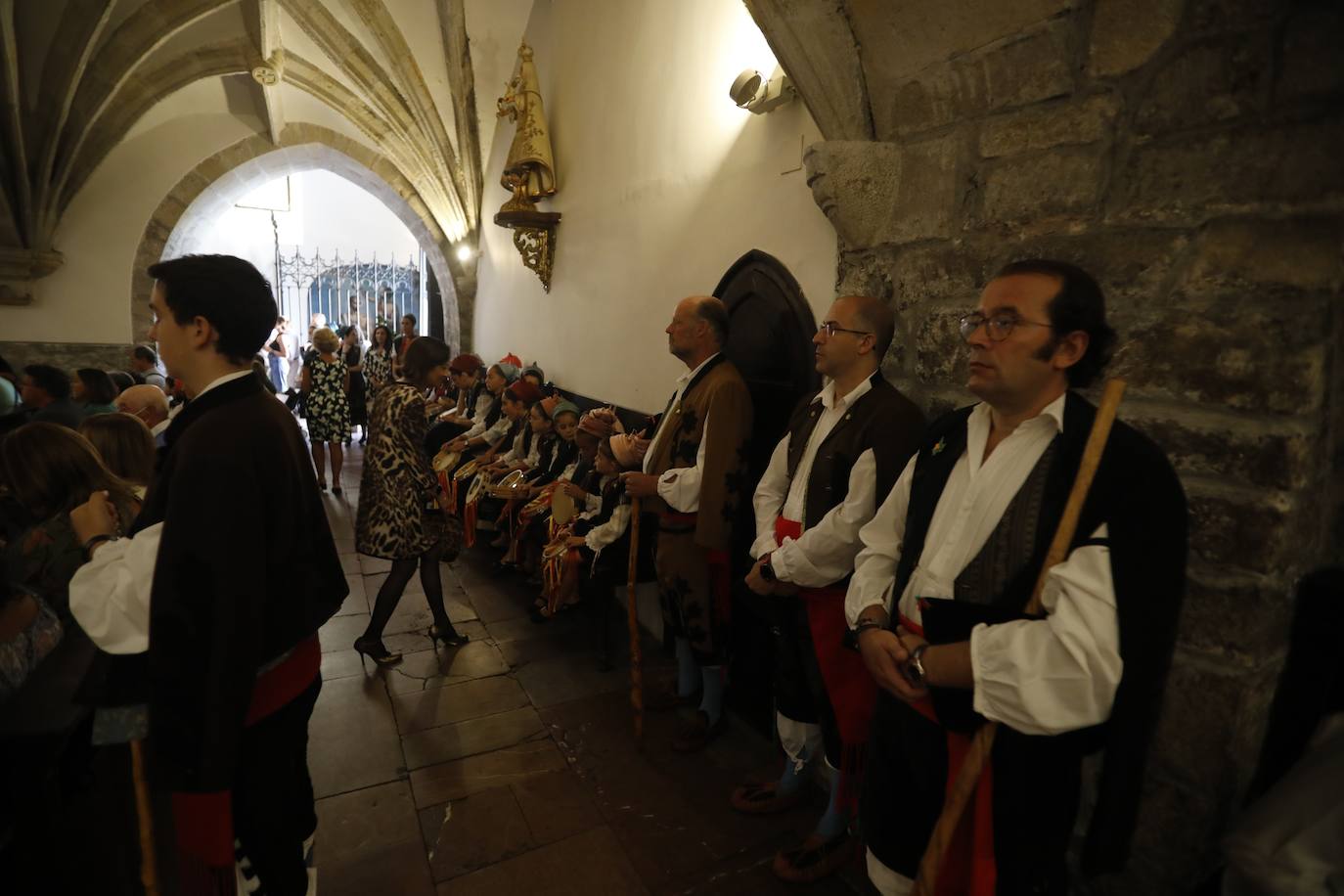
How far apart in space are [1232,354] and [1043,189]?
1.86ft

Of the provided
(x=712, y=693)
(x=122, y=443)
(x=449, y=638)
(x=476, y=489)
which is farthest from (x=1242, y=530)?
(x=476, y=489)

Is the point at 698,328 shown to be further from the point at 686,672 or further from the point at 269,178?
the point at 269,178

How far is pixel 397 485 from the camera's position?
121 inches

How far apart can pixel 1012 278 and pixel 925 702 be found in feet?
2.77

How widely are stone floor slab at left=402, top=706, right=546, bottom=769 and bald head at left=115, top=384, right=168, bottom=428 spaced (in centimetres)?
247

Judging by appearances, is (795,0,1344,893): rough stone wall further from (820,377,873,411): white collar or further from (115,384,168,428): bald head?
(115,384,168,428): bald head

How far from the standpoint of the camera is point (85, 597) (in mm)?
1313

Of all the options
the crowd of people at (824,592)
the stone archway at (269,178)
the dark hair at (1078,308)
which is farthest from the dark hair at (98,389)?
the dark hair at (1078,308)

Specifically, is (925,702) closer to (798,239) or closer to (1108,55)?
(1108,55)

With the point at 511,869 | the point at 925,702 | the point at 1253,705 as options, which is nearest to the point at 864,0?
the point at 925,702

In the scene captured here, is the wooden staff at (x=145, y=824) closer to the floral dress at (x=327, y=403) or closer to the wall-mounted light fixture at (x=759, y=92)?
the wall-mounted light fixture at (x=759, y=92)

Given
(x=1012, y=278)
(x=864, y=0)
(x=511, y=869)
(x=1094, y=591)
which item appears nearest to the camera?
(x=1094, y=591)

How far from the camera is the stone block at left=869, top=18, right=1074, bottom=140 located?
151cm

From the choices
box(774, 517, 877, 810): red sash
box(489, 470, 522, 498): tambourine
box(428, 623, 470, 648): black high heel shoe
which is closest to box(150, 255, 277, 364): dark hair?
box(774, 517, 877, 810): red sash
